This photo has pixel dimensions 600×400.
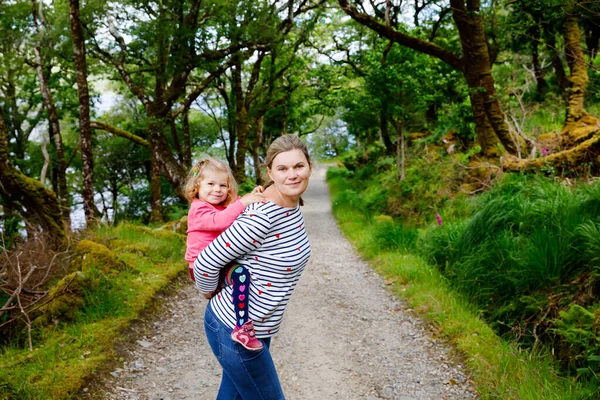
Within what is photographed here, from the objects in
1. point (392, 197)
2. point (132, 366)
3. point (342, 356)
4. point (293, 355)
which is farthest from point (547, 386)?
point (392, 197)

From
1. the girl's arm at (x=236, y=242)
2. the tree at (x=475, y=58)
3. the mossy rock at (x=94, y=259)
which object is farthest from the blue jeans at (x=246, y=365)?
the tree at (x=475, y=58)

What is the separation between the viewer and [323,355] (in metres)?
4.66

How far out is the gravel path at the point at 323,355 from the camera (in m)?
3.91

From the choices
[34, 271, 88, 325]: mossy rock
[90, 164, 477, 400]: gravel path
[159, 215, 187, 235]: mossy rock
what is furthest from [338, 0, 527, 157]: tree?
[34, 271, 88, 325]: mossy rock

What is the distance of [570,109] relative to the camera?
347 inches

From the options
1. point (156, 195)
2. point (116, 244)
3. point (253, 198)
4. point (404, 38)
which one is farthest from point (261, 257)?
point (156, 195)

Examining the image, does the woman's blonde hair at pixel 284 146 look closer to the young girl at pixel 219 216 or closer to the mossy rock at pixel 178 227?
the young girl at pixel 219 216

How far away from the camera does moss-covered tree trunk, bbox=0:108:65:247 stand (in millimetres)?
6148

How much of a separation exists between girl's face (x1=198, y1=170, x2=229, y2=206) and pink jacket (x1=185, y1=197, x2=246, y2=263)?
33mm

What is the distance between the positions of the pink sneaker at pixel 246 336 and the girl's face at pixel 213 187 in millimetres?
Result: 578

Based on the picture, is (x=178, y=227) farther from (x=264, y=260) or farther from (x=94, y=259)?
(x=264, y=260)

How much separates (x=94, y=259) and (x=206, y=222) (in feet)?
14.0

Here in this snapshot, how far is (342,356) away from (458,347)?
1112mm

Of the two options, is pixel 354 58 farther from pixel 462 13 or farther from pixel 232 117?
pixel 462 13
